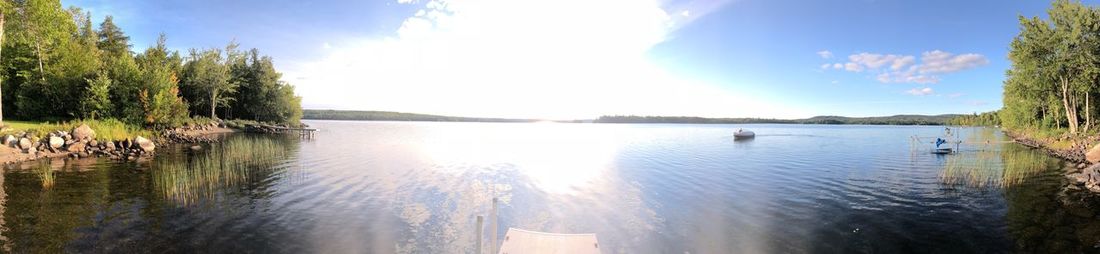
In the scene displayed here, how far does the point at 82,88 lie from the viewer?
129ft

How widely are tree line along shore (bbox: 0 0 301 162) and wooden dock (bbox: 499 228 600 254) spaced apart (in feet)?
96.4

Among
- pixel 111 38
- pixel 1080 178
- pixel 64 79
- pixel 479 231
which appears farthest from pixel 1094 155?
pixel 111 38

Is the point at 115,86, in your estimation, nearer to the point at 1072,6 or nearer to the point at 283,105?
the point at 283,105

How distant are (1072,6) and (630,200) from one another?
154 feet

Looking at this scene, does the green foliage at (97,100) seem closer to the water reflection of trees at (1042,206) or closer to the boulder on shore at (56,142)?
the boulder on shore at (56,142)

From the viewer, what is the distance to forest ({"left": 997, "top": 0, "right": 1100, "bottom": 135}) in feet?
123

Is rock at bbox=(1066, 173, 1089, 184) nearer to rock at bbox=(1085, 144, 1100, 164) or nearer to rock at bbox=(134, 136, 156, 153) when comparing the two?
rock at bbox=(1085, 144, 1100, 164)

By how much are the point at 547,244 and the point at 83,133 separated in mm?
34684

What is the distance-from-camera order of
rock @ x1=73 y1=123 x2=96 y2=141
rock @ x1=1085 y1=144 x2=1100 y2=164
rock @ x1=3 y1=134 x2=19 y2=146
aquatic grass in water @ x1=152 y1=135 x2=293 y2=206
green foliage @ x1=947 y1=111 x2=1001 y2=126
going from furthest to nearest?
green foliage @ x1=947 y1=111 x2=1001 y2=126 → rock @ x1=73 y1=123 x2=96 y2=141 → rock @ x1=1085 y1=144 x2=1100 y2=164 → rock @ x1=3 y1=134 x2=19 y2=146 → aquatic grass in water @ x1=152 y1=135 x2=293 y2=206

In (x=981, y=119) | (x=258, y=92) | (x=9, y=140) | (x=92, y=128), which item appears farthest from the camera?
(x=981, y=119)

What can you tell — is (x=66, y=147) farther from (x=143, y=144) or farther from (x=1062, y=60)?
(x=1062, y=60)

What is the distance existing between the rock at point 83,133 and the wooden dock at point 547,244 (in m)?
33.4

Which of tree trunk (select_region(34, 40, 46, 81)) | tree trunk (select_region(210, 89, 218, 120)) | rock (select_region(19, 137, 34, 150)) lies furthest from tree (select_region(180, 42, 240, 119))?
rock (select_region(19, 137, 34, 150))

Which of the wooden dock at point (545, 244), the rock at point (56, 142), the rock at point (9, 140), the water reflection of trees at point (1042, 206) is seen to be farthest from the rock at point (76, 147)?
the water reflection of trees at point (1042, 206)
